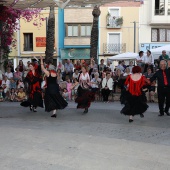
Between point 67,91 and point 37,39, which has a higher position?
point 37,39

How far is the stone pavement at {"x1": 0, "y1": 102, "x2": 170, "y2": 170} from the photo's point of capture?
5.89 m

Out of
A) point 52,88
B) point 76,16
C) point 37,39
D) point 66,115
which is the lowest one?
point 66,115

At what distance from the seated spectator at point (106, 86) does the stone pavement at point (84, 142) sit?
3892 millimetres

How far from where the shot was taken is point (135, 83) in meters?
10.1

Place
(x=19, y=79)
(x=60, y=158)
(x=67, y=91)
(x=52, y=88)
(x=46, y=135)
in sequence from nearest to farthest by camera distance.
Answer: (x=60, y=158), (x=46, y=135), (x=52, y=88), (x=67, y=91), (x=19, y=79)

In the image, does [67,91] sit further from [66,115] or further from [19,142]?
[19,142]

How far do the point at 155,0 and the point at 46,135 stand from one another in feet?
106

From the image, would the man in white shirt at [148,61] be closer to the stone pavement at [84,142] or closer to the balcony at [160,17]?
the stone pavement at [84,142]

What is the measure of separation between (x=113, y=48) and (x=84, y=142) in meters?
30.8

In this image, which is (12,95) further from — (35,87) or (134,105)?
(134,105)

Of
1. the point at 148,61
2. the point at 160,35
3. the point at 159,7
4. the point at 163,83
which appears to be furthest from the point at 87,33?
the point at 163,83

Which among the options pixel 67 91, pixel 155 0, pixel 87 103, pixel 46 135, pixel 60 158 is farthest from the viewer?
pixel 155 0

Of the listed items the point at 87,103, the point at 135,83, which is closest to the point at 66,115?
the point at 87,103

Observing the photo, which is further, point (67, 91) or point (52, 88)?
point (67, 91)
